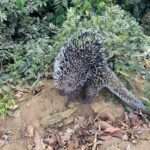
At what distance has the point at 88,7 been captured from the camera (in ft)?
22.1

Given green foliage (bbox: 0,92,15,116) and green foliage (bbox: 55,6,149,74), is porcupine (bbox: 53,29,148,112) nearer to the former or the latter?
green foliage (bbox: 55,6,149,74)

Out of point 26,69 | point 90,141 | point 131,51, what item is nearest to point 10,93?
point 26,69

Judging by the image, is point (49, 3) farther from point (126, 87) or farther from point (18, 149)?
point (18, 149)

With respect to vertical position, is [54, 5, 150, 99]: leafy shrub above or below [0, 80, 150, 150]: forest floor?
above

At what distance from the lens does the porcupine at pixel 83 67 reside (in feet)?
17.6

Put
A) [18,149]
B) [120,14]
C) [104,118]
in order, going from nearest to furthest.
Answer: [18,149] < [104,118] < [120,14]

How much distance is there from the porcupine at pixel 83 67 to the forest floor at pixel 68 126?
0.20 m

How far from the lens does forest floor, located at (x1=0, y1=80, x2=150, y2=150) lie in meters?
5.24

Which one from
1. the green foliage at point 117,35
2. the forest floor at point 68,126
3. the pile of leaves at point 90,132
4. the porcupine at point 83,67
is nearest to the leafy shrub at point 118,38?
the green foliage at point 117,35

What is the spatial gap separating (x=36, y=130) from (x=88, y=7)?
7.35 feet

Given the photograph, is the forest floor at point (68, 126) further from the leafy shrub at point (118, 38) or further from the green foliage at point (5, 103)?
the leafy shrub at point (118, 38)

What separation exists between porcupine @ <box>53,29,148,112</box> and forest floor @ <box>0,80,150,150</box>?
0.20 m

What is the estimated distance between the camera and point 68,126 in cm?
542

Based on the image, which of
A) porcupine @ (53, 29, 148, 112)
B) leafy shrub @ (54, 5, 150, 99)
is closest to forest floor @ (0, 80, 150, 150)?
porcupine @ (53, 29, 148, 112)
